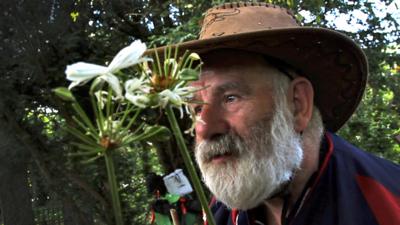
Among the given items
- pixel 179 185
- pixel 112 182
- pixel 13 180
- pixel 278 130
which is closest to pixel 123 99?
pixel 112 182

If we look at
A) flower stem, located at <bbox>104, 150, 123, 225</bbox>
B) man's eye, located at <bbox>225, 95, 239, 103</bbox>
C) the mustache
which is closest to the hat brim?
man's eye, located at <bbox>225, 95, 239, 103</bbox>

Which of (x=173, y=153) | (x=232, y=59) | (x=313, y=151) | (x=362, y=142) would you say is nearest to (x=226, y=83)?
(x=232, y=59)

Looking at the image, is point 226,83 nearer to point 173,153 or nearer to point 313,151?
point 313,151

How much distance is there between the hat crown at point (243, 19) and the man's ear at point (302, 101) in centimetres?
18

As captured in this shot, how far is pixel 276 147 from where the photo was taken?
1457 millimetres

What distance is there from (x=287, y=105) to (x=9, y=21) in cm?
262

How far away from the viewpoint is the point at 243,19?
1.46 m

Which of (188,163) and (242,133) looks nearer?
(188,163)

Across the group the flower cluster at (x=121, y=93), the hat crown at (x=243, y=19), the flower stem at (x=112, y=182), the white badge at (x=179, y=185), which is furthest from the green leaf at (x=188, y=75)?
the white badge at (x=179, y=185)

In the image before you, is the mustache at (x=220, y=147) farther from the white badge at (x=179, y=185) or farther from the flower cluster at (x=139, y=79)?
the white badge at (x=179, y=185)

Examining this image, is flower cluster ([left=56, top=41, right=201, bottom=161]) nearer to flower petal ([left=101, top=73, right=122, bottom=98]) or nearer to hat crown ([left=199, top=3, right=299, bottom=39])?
flower petal ([left=101, top=73, right=122, bottom=98])

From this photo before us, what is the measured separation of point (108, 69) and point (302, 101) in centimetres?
110

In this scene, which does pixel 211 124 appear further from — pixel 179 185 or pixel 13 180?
pixel 13 180

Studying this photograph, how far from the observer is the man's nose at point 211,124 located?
1.29 metres
